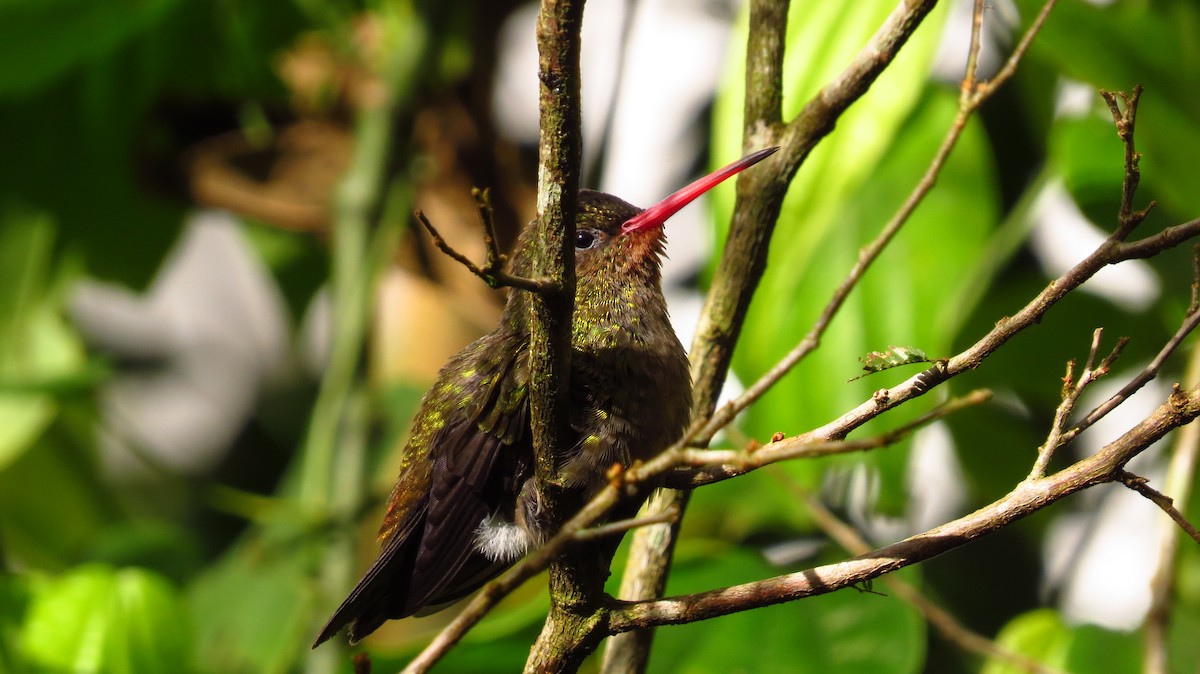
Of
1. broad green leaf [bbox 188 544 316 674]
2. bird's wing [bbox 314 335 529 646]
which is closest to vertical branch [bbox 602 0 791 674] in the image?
bird's wing [bbox 314 335 529 646]

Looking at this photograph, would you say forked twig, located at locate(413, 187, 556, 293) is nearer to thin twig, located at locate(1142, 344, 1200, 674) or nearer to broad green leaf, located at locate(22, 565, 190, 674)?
thin twig, located at locate(1142, 344, 1200, 674)

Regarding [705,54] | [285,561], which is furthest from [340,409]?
[705,54]

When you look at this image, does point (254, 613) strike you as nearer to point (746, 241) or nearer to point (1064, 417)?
point (746, 241)

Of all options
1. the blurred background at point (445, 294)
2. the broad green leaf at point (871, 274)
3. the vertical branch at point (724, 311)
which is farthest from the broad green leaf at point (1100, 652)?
the vertical branch at point (724, 311)

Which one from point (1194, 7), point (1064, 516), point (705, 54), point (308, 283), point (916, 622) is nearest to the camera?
point (916, 622)

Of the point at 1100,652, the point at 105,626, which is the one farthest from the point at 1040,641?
the point at 105,626

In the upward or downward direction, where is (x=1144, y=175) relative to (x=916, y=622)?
upward

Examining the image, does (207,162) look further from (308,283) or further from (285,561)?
(285,561)

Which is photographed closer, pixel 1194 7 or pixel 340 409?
pixel 1194 7
